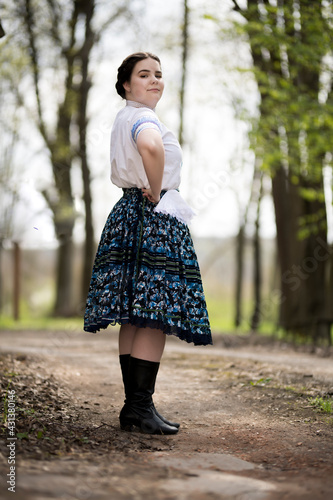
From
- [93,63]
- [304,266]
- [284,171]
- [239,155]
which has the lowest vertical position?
[304,266]

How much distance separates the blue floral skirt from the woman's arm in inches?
8.6

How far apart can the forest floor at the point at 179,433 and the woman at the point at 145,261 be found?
38 centimetres

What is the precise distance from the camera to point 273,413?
3.86m

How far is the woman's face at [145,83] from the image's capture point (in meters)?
3.40

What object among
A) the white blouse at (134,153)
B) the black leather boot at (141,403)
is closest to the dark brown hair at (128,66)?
the white blouse at (134,153)

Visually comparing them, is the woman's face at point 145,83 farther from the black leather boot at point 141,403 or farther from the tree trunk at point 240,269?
the tree trunk at point 240,269

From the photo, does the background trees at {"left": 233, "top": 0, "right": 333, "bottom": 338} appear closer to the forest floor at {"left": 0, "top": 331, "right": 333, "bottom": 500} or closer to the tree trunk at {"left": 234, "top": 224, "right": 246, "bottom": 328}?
the forest floor at {"left": 0, "top": 331, "right": 333, "bottom": 500}

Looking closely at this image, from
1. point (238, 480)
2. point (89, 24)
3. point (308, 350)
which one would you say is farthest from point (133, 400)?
point (89, 24)

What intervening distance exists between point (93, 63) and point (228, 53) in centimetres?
365

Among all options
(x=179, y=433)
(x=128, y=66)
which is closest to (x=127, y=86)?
(x=128, y=66)

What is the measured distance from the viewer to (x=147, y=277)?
10.5 feet

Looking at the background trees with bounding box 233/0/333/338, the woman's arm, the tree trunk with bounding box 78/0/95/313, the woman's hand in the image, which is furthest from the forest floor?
the tree trunk with bounding box 78/0/95/313

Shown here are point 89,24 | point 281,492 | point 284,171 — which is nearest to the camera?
point 281,492

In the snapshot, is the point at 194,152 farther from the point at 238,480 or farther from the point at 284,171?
the point at 238,480
